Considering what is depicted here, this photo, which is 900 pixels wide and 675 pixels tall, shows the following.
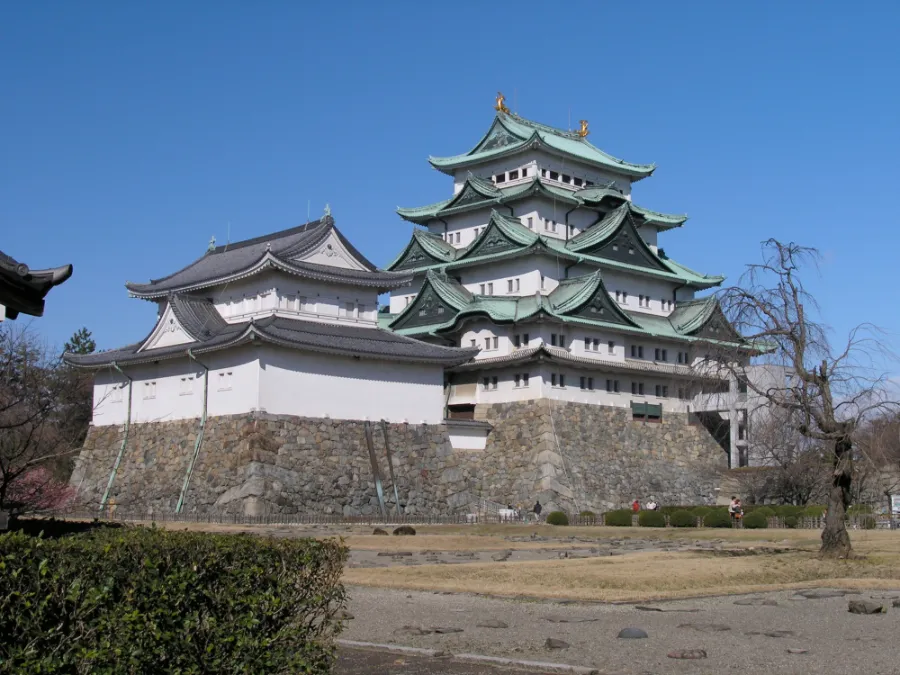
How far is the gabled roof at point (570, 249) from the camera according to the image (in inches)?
2418

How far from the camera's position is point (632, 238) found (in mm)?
65250

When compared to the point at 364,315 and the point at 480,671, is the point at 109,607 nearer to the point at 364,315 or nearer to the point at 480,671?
the point at 480,671

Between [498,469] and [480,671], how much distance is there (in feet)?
147

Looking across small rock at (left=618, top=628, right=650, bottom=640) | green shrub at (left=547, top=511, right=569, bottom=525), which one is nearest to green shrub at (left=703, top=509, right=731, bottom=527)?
green shrub at (left=547, top=511, right=569, bottom=525)

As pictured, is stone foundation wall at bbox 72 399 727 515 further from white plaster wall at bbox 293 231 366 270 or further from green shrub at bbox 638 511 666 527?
white plaster wall at bbox 293 231 366 270

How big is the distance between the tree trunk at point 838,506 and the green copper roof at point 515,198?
129ft

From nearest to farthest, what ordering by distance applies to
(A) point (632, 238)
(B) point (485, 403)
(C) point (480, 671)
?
(C) point (480, 671), (B) point (485, 403), (A) point (632, 238)

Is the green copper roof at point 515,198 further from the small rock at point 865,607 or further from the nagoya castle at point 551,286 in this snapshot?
the small rock at point 865,607

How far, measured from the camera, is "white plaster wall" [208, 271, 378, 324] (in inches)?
2039

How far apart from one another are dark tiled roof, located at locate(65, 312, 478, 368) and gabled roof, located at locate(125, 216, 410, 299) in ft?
7.68

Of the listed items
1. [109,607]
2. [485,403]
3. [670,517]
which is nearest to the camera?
[109,607]

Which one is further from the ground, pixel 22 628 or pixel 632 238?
pixel 632 238

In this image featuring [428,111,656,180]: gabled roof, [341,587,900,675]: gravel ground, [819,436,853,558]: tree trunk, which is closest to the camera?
[341,587,900,675]: gravel ground

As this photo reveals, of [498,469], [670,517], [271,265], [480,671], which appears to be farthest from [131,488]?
[480,671]
